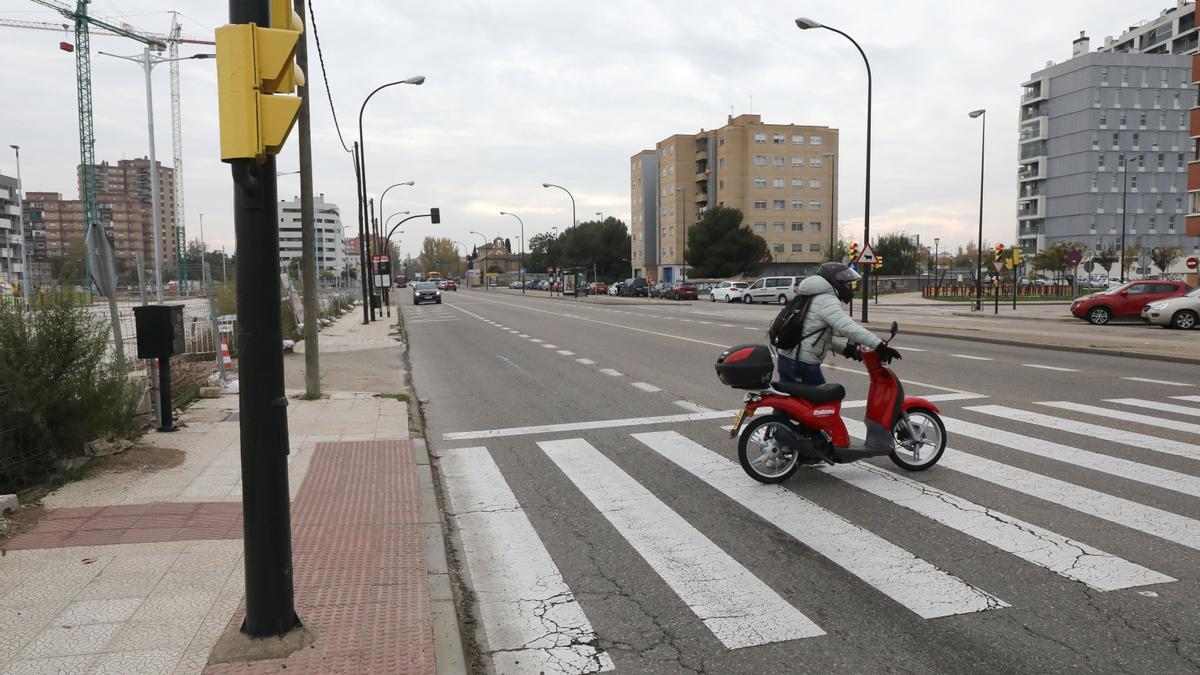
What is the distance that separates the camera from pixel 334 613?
3785mm

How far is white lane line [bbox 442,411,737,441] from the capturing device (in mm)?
8703

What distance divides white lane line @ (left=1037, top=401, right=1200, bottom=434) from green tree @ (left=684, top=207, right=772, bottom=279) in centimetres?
7200

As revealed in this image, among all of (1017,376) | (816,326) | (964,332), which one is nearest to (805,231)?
(964,332)

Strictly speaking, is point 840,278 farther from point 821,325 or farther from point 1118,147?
point 1118,147

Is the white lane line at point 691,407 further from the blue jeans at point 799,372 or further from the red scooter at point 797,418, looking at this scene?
the blue jeans at point 799,372

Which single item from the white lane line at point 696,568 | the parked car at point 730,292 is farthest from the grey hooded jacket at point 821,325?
the parked car at point 730,292

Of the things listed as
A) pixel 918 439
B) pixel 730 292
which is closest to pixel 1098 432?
pixel 918 439

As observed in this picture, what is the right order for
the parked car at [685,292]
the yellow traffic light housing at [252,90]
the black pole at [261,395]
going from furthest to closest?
the parked car at [685,292] → the black pole at [261,395] → the yellow traffic light housing at [252,90]

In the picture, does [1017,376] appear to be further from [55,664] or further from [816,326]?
[55,664]

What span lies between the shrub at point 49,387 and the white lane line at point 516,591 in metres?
2.91

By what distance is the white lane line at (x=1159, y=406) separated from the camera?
9.07 meters

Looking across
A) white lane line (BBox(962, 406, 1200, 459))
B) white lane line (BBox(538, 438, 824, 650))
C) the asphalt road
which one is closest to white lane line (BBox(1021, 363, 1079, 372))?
the asphalt road

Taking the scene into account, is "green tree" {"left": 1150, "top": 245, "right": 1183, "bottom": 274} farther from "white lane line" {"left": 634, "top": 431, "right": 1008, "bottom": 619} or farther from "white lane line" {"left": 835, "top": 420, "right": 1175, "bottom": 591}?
"white lane line" {"left": 634, "top": 431, "right": 1008, "bottom": 619}

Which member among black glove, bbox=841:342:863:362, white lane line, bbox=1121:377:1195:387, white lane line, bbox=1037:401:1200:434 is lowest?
white lane line, bbox=1121:377:1195:387
